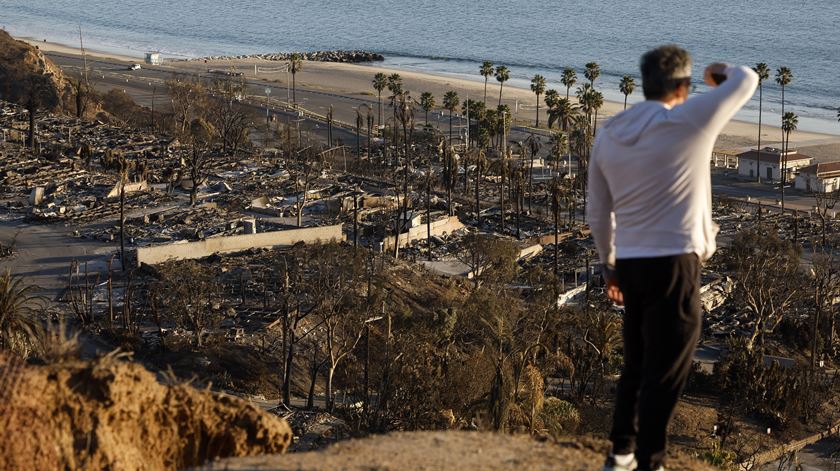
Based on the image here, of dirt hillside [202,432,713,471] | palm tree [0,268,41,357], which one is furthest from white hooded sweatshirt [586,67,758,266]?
palm tree [0,268,41,357]

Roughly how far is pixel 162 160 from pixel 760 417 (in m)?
34.7

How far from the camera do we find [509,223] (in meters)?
55.7

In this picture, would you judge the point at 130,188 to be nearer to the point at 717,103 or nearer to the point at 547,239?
the point at 547,239

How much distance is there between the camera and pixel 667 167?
19.6 ft

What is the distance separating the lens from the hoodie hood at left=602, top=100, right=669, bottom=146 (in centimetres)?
601

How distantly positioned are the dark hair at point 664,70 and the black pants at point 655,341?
86 cm

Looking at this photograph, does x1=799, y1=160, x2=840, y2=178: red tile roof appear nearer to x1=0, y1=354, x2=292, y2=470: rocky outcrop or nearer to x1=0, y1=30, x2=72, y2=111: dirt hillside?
x1=0, y1=30, x2=72, y2=111: dirt hillside

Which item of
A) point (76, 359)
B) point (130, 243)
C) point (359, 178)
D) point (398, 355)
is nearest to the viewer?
point (76, 359)

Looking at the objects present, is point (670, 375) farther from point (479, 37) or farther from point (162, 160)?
point (479, 37)

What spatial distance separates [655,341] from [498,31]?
134617 millimetres

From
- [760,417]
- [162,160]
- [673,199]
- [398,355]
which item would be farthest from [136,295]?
[673,199]

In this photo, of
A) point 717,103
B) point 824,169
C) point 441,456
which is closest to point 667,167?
point 717,103

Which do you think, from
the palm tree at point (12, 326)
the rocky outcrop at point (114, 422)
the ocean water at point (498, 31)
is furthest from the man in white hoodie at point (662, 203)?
the ocean water at point (498, 31)

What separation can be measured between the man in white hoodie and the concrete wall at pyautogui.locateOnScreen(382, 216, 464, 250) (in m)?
40.6
